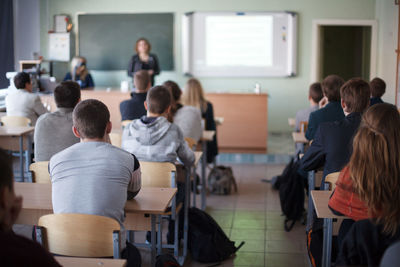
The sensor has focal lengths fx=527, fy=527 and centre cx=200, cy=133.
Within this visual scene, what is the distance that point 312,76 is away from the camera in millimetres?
9227

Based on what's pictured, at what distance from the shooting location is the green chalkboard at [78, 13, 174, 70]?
9328 millimetres

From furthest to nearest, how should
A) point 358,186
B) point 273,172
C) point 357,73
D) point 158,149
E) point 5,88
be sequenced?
1. point 357,73
2. point 273,172
3. point 5,88
4. point 158,149
5. point 358,186

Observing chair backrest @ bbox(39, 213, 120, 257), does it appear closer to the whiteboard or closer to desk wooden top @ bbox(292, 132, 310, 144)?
desk wooden top @ bbox(292, 132, 310, 144)

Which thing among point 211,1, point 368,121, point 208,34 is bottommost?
point 368,121

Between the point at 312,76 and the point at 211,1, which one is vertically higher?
the point at 211,1

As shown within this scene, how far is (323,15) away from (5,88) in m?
5.92

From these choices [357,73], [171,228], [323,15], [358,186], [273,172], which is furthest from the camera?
[357,73]

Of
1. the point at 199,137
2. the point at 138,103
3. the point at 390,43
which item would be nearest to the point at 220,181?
the point at 199,137

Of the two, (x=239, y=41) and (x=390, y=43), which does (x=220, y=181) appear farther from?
(x=239, y=41)

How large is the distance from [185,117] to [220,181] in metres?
1.06

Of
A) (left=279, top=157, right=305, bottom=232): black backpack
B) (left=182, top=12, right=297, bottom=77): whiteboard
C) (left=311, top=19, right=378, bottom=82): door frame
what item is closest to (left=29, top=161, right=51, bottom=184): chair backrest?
(left=279, top=157, right=305, bottom=232): black backpack

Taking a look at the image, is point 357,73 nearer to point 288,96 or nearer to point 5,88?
point 288,96

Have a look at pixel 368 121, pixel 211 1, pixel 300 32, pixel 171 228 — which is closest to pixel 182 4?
pixel 211 1

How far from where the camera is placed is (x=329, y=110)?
13.5 ft
